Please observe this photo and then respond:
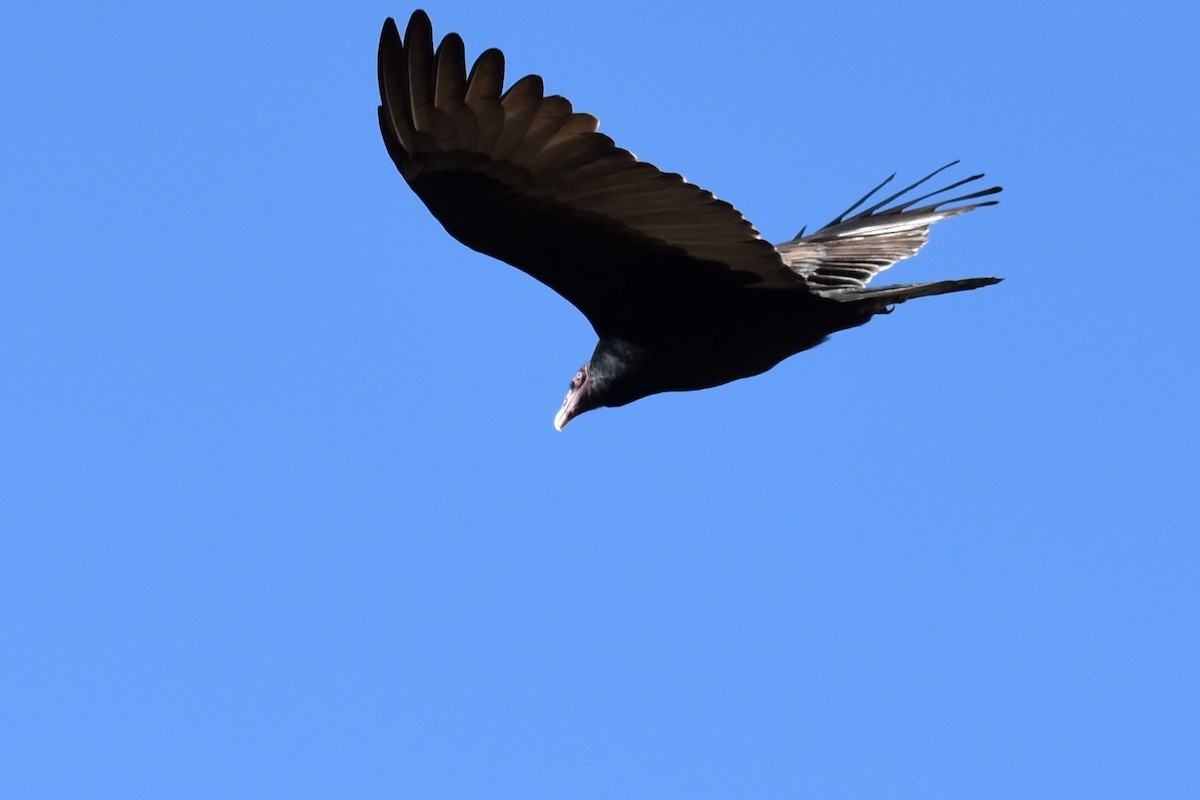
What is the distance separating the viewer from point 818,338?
766cm

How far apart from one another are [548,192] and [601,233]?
0.37 metres

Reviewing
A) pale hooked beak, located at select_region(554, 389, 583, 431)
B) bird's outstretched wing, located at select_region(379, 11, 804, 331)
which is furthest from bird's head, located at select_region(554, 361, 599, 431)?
bird's outstretched wing, located at select_region(379, 11, 804, 331)

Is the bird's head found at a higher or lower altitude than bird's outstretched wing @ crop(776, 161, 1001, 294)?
lower

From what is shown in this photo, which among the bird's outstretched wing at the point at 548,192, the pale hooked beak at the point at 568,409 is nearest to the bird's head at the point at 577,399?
the pale hooked beak at the point at 568,409

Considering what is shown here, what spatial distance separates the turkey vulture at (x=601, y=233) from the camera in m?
6.19

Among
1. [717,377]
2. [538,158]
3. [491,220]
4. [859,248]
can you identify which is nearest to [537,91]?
[538,158]

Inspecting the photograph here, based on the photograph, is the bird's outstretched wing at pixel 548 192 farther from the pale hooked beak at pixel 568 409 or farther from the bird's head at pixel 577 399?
the pale hooked beak at pixel 568 409

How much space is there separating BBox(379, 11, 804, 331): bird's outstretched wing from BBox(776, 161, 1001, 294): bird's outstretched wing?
1496 mm

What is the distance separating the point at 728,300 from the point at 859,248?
1987 millimetres

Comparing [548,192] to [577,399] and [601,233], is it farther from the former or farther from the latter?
[577,399]

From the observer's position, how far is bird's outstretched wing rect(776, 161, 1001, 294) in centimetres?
870

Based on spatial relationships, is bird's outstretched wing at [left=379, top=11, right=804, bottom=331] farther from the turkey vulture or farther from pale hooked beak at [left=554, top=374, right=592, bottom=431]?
pale hooked beak at [left=554, top=374, right=592, bottom=431]

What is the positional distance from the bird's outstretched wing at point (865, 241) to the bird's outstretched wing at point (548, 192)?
1.50 m

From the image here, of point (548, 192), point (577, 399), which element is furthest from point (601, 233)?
point (577, 399)
